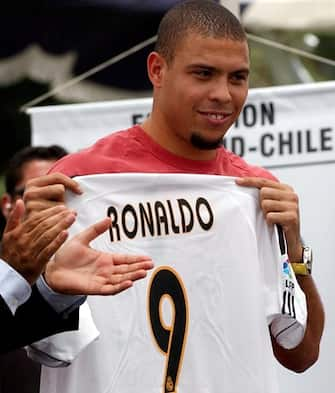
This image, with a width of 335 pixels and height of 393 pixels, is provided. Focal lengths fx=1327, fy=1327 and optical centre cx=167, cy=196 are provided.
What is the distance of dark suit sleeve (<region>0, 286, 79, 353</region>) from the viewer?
3.24 metres

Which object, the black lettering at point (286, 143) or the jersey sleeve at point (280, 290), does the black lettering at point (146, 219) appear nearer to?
the jersey sleeve at point (280, 290)

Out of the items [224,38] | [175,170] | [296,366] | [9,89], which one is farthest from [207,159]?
[9,89]

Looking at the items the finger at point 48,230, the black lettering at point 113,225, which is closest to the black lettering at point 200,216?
the black lettering at point 113,225

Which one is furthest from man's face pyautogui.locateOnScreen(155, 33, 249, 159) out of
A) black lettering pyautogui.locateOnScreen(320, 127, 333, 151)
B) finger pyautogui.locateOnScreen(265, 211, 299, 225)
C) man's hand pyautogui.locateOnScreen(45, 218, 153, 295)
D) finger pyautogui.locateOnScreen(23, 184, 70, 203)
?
black lettering pyautogui.locateOnScreen(320, 127, 333, 151)

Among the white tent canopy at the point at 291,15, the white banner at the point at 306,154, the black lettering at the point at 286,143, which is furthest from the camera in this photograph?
the white tent canopy at the point at 291,15

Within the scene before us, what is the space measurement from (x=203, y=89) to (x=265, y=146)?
168cm

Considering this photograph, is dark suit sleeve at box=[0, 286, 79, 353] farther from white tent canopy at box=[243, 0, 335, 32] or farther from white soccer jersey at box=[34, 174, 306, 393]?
white tent canopy at box=[243, 0, 335, 32]

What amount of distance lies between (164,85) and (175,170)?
0.24m

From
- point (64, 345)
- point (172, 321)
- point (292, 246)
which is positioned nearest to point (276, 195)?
point (292, 246)

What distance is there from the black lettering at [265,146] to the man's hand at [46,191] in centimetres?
180

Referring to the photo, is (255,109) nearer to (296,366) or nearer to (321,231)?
(321,231)

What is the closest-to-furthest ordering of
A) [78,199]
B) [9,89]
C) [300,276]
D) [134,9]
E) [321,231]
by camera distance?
[78,199] < [300,276] < [321,231] < [134,9] < [9,89]

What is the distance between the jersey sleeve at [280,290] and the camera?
3699mm

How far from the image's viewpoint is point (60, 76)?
7230 millimetres
